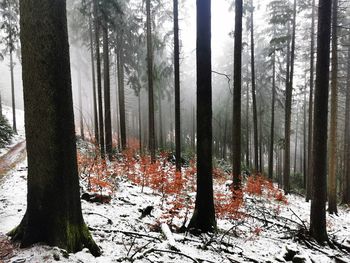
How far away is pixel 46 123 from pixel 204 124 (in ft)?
12.3

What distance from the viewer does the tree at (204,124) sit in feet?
22.7

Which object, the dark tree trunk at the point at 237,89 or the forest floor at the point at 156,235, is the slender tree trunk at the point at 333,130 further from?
the dark tree trunk at the point at 237,89

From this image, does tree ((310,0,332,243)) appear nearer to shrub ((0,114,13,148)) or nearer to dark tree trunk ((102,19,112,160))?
dark tree trunk ((102,19,112,160))

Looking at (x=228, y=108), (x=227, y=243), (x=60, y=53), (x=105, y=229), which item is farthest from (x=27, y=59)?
(x=228, y=108)

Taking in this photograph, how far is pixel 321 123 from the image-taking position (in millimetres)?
8484

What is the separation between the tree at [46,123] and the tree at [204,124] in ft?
10.9

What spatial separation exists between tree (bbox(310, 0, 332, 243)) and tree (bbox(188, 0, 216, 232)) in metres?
3.68

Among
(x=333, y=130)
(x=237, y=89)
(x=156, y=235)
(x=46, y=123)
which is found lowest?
(x=156, y=235)

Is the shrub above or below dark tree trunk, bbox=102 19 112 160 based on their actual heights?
below

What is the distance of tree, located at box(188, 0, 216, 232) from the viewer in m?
6.91

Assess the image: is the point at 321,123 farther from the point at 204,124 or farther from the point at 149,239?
the point at 149,239

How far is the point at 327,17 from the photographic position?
8195 mm

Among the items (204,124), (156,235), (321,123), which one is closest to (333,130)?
(321,123)

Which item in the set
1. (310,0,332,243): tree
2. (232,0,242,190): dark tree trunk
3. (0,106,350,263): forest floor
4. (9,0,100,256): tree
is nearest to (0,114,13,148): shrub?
(0,106,350,263): forest floor
